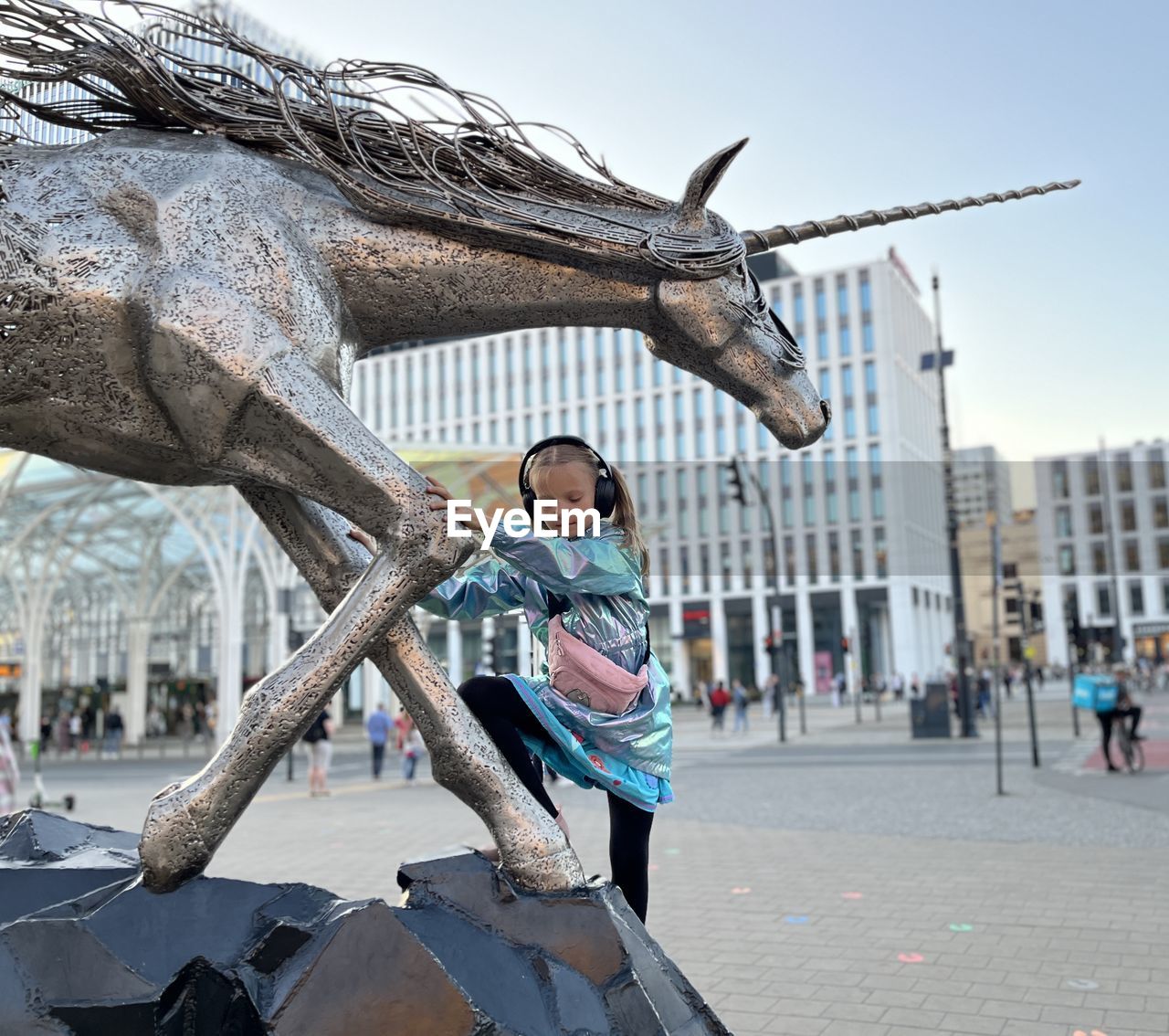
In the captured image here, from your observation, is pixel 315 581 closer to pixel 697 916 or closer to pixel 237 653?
pixel 697 916

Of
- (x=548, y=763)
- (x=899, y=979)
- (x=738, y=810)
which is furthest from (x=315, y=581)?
(x=738, y=810)

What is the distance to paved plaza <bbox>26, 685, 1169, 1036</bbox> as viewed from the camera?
4121 millimetres

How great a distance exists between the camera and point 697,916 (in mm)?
5918

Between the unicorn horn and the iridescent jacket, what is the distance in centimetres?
93

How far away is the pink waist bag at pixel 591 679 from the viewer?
2699mm

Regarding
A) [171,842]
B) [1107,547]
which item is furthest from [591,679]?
[1107,547]

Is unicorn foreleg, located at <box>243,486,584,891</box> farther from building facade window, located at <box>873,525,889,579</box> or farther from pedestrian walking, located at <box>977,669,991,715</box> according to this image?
building facade window, located at <box>873,525,889,579</box>

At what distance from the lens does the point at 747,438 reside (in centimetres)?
5650

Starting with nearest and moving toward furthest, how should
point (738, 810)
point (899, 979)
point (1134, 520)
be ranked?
point (899, 979) < point (738, 810) < point (1134, 520)

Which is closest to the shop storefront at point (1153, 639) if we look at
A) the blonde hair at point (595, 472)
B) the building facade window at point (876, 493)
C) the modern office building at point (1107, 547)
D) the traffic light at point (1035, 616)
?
the modern office building at point (1107, 547)

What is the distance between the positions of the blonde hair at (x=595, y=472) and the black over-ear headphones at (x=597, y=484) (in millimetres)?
12

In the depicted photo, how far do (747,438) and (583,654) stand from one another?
54747mm

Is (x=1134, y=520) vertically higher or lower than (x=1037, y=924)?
higher

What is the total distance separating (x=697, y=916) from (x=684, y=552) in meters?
53.1
